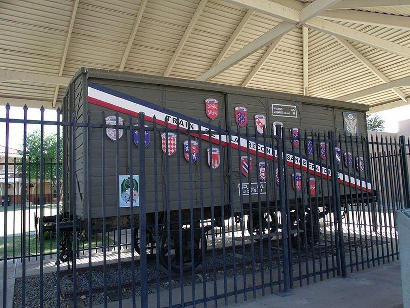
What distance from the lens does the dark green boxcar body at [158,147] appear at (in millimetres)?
5277

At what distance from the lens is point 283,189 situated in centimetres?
522

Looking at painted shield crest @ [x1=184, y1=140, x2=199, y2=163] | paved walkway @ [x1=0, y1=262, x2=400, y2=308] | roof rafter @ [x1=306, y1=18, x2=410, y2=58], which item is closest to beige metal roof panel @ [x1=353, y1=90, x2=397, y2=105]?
roof rafter @ [x1=306, y1=18, x2=410, y2=58]

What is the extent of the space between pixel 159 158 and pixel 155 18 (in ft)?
19.6

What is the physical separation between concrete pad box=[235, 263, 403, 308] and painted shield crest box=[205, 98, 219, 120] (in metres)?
3.23

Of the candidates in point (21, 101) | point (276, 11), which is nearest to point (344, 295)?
point (276, 11)

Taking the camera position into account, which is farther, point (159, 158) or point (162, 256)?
point (162, 256)

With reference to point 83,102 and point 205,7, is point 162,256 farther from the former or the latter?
point 205,7

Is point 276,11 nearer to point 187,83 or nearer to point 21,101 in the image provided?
point 187,83

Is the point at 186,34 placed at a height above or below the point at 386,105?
above

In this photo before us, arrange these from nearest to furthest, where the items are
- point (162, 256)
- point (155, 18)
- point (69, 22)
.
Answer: point (162, 256)
point (69, 22)
point (155, 18)

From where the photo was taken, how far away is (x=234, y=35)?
1155 centimetres

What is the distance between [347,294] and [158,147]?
357cm

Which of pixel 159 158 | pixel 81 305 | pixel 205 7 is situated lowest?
pixel 81 305

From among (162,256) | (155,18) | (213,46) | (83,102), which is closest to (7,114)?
(83,102)
